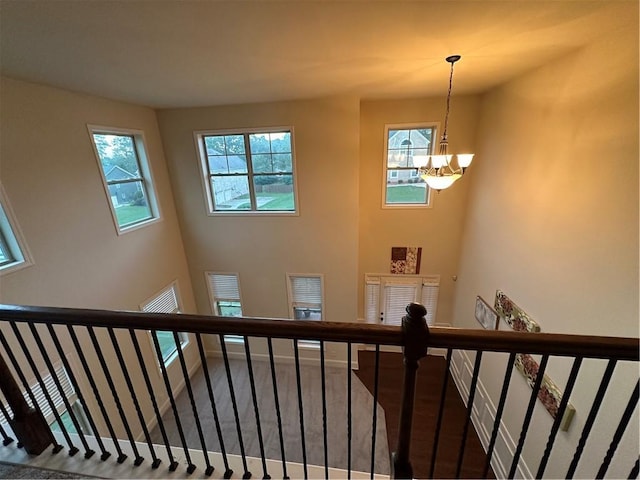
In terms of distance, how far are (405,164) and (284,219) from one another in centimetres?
239

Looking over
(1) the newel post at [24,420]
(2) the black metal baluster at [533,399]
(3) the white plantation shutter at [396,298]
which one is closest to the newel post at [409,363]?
(2) the black metal baluster at [533,399]

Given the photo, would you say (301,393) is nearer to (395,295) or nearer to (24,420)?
(24,420)

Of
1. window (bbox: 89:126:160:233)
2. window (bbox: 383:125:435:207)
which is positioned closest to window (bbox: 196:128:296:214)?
window (bbox: 89:126:160:233)

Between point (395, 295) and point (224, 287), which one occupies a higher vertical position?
point (224, 287)

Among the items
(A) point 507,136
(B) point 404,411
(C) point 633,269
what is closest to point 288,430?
(B) point 404,411

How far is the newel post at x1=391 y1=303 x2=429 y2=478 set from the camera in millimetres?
921

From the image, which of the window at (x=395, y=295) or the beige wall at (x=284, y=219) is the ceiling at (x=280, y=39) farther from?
the window at (x=395, y=295)

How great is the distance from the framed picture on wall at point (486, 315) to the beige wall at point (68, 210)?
205 inches

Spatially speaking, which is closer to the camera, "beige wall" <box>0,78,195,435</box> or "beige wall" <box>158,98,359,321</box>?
"beige wall" <box>0,78,195,435</box>

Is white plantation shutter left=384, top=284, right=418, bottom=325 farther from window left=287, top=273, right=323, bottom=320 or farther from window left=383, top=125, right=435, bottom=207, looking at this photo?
window left=383, top=125, right=435, bottom=207

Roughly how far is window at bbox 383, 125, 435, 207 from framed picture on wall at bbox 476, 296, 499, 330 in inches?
74.2

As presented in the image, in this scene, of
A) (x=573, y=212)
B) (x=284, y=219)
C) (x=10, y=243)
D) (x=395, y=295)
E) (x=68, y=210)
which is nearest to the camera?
(x=573, y=212)

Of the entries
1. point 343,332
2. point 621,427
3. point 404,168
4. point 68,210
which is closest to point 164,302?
point 68,210

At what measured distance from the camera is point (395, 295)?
549 centimetres
